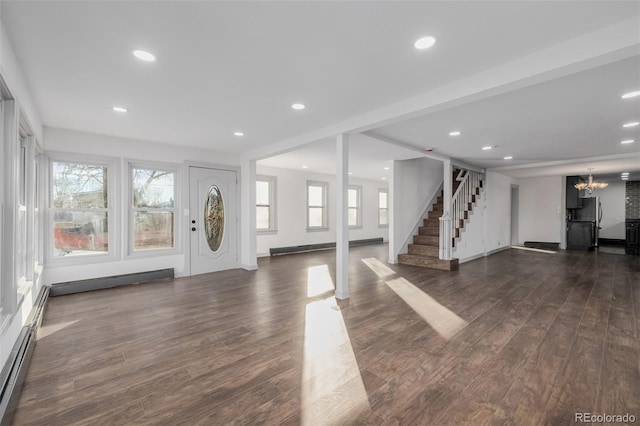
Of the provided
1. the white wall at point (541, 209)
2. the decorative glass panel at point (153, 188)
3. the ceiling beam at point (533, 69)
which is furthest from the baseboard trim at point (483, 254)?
the decorative glass panel at point (153, 188)

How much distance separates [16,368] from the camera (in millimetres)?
2135

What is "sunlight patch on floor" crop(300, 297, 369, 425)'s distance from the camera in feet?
6.15

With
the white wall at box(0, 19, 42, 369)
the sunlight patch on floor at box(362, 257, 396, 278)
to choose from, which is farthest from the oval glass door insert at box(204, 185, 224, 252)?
the sunlight patch on floor at box(362, 257, 396, 278)

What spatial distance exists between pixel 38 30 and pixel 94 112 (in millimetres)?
1890

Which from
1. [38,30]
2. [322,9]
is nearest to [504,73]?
[322,9]

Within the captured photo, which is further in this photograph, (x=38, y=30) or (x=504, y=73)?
(x=504, y=73)

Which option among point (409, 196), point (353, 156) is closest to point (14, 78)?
point (353, 156)

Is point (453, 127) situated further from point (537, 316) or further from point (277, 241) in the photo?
point (277, 241)

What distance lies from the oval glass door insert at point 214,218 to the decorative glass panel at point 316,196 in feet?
11.8

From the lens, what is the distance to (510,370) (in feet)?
7.70

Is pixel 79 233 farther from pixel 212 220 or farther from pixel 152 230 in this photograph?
pixel 212 220

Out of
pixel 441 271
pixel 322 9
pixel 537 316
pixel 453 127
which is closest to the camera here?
pixel 322 9

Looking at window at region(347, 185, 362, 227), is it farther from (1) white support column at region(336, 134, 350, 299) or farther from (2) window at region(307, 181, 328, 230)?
(1) white support column at region(336, 134, 350, 299)

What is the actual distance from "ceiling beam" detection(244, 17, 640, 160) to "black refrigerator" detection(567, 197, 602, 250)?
9650 mm
